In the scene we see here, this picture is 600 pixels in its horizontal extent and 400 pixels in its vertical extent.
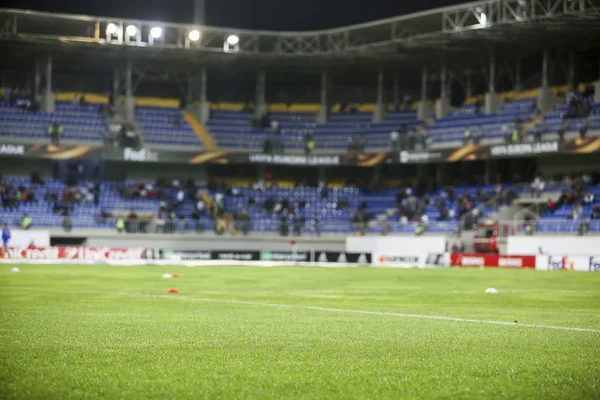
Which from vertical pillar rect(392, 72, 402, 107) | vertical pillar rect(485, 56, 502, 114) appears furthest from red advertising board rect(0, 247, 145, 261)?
vertical pillar rect(392, 72, 402, 107)

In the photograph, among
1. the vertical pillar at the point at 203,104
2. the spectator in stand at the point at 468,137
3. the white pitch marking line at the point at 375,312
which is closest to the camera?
the white pitch marking line at the point at 375,312

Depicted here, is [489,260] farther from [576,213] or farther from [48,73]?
[48,73]

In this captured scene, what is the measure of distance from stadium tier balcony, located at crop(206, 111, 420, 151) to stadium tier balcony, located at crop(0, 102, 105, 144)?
947cm

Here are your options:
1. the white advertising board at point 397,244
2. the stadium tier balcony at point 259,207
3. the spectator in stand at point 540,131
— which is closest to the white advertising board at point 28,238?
the stadium tier balcony at point 259,207

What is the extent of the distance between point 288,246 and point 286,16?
22096 mm

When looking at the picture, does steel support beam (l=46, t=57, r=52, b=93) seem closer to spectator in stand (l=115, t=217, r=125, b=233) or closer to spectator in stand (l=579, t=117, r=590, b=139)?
spectator in stand (l=115, t=217, r=125, b=233)

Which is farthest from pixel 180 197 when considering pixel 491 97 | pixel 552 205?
pixel 552 205

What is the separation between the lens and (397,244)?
57.9m

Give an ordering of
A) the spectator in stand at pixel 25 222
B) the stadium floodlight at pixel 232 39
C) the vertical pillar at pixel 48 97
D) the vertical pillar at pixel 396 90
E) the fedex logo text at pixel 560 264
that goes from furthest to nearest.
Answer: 1. the vertical pillar at pixel 396 90
2. the vertical pillar at pixel 48 97
3. the stadium floodlight at pixel 232 39
4. the spectator in stand at pixel 25 222
5. the fedex logo text at pixel 560 264

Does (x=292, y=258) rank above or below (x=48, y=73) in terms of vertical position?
below

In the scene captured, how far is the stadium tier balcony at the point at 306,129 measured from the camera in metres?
69.8

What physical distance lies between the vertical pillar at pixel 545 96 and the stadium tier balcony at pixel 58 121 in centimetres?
3216

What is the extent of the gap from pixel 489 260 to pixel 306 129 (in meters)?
25.4

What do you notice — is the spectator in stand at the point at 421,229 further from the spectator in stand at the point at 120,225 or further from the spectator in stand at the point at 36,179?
the spectator in stand at the point at 36,179
